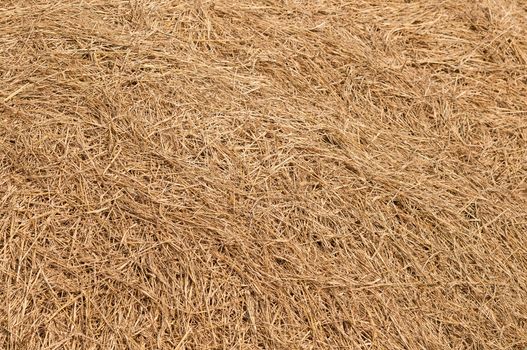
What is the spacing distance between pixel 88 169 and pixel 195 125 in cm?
41

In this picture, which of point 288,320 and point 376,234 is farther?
point 376,234

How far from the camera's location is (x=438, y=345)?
240cm

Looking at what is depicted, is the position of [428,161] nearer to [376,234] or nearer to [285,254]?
[376,234]

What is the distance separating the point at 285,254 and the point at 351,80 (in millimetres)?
867

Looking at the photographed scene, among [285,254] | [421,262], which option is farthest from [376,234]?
[285,254]

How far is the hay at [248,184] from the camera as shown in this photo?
7.64ft

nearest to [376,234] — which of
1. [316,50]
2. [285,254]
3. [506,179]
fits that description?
[285,254]

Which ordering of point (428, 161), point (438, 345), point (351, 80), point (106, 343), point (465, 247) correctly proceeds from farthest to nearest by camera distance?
point (351, 80) < point (428, 161) < point (465, 247) < point (438, 345) < point (106, 343)

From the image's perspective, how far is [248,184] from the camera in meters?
2.54

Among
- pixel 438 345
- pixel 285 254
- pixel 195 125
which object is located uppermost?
pixel 195 125

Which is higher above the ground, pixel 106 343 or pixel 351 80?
pixel 351 80

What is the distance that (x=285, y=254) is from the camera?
2.44 m

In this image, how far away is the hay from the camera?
91.7 inches

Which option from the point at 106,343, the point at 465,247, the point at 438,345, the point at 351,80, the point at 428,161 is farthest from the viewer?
the point at 351,80
